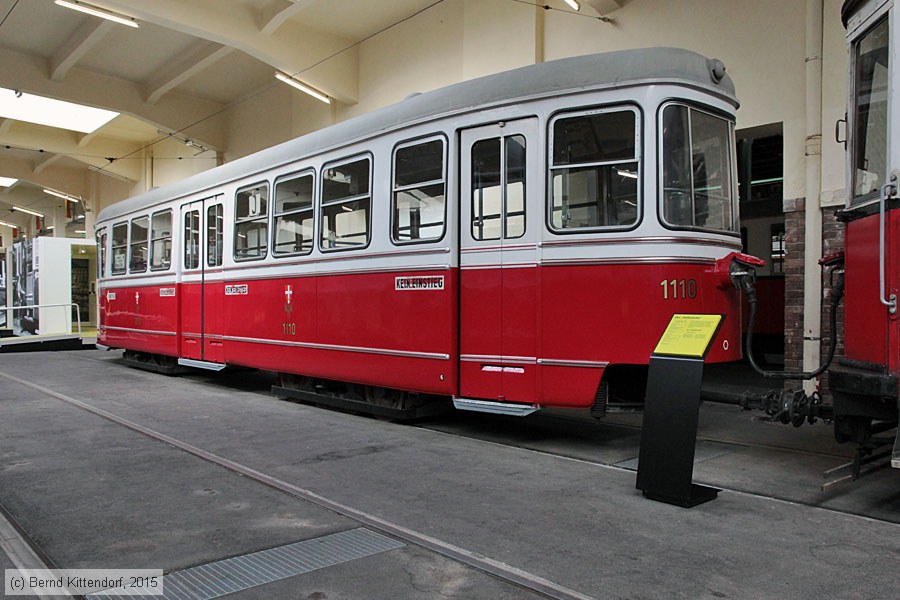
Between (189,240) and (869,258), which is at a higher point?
(189,240)

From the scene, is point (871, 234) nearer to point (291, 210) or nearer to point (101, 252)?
point (291, 210)

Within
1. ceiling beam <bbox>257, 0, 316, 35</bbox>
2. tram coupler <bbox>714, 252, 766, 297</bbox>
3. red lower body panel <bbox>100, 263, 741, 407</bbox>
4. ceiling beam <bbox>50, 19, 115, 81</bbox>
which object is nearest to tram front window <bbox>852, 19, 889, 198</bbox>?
tram coupler <bbox>714, 252, 766, 297</bbox>

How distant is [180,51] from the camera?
56.1ft

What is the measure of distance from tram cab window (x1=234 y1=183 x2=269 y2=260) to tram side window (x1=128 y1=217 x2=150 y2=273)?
3655mm

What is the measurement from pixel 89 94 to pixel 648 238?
17.3 metres

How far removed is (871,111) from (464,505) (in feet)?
12.9

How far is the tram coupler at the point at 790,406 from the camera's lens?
5.25 meters

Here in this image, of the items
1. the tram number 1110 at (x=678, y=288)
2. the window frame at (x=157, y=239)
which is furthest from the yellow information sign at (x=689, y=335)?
the window frame at (x=157, y=239)

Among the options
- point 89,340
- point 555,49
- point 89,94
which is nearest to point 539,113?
point 555,49

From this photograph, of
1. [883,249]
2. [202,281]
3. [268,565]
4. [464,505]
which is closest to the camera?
[268,565]

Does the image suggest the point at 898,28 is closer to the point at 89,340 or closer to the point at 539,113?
the point at 539,113

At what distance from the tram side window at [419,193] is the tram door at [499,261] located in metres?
0.32

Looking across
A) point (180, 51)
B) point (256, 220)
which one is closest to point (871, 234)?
point (256, 220)

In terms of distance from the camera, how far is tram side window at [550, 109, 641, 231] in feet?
19.7
